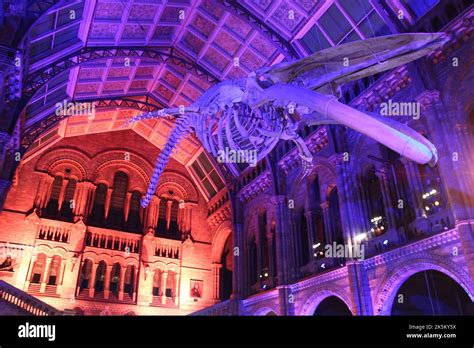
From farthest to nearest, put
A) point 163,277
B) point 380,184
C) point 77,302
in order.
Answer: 1. point 163,277
2. point 77,302
3. point 380,184

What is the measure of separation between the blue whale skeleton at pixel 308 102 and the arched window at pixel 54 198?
12295 mm

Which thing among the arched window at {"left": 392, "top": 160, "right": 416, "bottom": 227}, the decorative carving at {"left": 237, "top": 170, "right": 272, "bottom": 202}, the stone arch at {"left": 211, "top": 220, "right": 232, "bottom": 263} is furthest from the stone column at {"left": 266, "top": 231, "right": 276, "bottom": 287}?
the arched window at {"left": 392, "top": 160, "right": 416, "bottom": 227}

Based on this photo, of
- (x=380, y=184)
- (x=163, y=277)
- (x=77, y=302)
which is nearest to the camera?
(x=380, y=184)

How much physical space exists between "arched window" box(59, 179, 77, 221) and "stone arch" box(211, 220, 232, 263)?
8506 millimetres

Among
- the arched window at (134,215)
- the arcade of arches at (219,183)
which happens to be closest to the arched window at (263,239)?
the arcade of arches at (219,183)

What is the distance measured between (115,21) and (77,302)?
13.6 metres

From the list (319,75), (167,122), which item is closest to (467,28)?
(319,75)

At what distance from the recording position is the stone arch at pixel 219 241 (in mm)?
23345

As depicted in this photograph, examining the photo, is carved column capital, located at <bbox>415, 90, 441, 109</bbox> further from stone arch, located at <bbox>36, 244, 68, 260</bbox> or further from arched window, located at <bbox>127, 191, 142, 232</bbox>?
stone arch, located at <bbox>36, 244, 68, 260</bbox>

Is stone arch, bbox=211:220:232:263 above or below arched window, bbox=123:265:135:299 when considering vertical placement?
above

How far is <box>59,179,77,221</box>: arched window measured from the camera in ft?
67.6

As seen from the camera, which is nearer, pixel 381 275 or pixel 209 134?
pixel 209 134

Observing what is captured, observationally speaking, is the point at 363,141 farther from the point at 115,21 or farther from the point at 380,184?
the point at 115,21

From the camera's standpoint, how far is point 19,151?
1686cm
